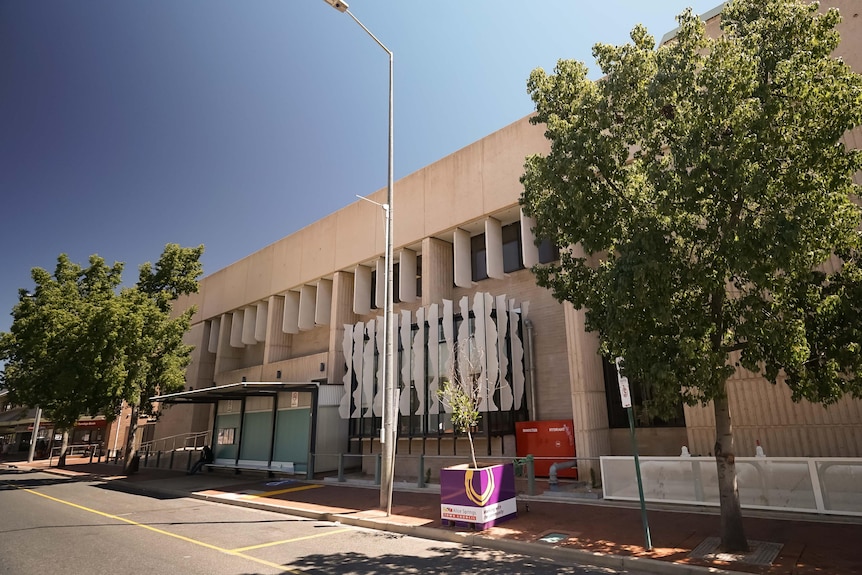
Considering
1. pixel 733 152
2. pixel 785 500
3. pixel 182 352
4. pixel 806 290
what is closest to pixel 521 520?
pixel 785 500

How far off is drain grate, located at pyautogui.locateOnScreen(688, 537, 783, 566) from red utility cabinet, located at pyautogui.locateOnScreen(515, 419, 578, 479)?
742 centimetres

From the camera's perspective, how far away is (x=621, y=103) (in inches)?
371

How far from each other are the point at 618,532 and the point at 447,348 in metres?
9.56

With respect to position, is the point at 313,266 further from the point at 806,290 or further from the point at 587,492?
the point at 806,290

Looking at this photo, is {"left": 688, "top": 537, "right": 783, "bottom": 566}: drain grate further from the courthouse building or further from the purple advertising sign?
the courthouse building

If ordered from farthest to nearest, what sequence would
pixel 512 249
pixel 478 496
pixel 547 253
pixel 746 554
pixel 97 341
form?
pixel 97 341 → pixel 512 249 → pixel 547 253 → pixel 478 496 → pixel 746 554

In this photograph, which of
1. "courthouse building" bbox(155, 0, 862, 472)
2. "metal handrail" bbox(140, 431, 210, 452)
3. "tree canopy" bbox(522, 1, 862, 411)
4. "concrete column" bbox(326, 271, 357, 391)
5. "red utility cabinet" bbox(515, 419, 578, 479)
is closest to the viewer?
"tree canopy" bbox(522, 1, 862, 411)

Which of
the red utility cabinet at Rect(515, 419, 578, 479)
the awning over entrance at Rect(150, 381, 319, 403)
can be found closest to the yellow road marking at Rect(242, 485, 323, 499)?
the awning over entrance at Rect(150, 381, 319, 403)

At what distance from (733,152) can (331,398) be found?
1847cm

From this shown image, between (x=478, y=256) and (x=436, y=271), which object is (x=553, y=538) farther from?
(x=478, y=256)

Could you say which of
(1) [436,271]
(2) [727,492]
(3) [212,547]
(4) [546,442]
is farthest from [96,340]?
(2) [727,492]

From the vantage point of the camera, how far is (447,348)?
1795cm

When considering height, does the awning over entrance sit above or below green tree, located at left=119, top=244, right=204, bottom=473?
below

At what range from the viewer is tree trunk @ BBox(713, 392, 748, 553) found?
7.59 m
